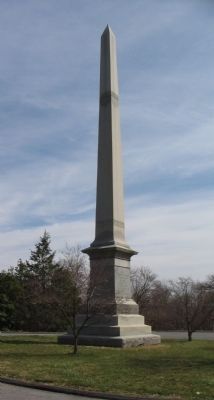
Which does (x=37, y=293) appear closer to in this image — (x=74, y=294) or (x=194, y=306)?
(x=74, y=294)

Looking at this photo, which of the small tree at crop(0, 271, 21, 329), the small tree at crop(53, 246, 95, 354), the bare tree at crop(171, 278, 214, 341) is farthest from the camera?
the small tree at crop(0, 271, 21, 329)

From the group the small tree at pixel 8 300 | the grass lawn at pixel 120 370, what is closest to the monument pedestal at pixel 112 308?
the grass lawn at pixel 120 370

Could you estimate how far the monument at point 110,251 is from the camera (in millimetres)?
18078

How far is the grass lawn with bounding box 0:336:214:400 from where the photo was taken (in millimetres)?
8386

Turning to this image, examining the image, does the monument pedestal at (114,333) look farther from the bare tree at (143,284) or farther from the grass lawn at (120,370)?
the bare tree at (143,284)

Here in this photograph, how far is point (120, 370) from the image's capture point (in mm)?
10711

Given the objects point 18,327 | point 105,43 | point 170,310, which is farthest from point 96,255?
point 170,310

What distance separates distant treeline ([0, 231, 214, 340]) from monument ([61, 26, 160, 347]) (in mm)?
1088

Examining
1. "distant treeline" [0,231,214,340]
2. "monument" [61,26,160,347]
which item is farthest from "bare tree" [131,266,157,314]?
"monument" [61,26,160,347]

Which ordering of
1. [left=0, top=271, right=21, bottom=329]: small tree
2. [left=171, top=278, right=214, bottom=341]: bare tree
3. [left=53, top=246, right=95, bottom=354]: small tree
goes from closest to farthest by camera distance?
[left=53, top=246, right=95, bottom=354]: small tree < [left=171, top=278, right=214, bottom=341]: bare tree < [left=0, top=271, right=21, bottom=329]: small tree

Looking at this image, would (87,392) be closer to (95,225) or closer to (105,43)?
(95,225)

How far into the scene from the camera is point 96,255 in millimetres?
19703

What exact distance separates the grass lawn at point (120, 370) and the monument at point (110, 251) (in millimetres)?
2725

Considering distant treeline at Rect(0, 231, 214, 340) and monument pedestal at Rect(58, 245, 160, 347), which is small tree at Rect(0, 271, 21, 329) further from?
monument pedestal at Rect(58, 245, 160, 347)
